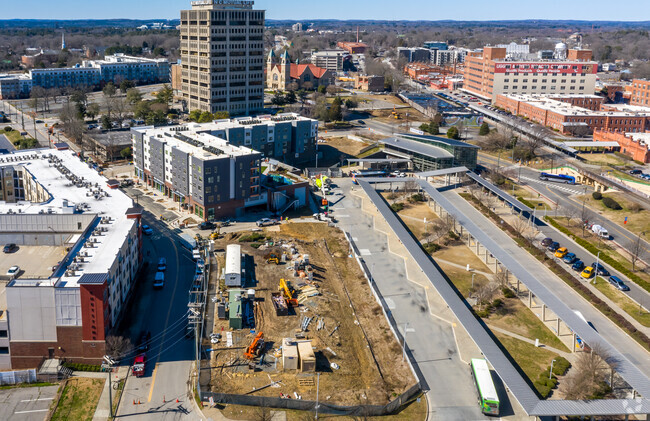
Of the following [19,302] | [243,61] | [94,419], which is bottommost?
[94,419]

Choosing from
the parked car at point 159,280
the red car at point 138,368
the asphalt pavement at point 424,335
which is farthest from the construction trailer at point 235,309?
the asphalt pavement at point 424,335

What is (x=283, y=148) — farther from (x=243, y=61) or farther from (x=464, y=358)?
(x=464, y=358)

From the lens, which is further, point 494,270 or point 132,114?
point 132,114

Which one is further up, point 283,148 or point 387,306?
point 283,148

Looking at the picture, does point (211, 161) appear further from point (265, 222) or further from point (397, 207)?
point (397, 207)

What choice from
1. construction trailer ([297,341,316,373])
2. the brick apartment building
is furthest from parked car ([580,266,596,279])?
the brick apartment building

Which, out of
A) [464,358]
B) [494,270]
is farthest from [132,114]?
[464,358]

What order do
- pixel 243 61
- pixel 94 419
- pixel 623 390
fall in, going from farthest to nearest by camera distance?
pixel 243 61
pixel 623 390
pixel 94 419

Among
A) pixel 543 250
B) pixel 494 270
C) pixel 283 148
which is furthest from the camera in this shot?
pixel 283 148
